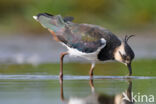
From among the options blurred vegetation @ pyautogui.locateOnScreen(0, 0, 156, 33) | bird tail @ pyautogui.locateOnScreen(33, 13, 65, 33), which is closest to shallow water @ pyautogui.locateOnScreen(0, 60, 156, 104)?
bird tail @ pyautogui.locateOnScreen(33, 13, 65, 33)

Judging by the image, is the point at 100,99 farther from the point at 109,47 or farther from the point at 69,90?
the point at 109,47

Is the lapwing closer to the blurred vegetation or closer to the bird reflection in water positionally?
the bird reflection in water

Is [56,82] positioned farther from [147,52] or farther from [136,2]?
[136,2]

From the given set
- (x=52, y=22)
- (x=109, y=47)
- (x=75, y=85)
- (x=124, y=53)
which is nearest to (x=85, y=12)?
(x=52, y=22)

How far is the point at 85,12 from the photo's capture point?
869 inches

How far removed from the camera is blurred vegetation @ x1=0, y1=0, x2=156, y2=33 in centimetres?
2170

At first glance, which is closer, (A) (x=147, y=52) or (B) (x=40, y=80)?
(B) (x=40, y=80)

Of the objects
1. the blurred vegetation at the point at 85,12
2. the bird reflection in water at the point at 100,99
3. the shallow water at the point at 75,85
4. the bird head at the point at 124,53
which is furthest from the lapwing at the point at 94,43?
the blurred vegetation at the point at 85,12

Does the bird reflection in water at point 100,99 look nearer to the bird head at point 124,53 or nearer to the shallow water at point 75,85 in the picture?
the shallow water at point 75,85

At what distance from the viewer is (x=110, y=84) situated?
12812 millimetres

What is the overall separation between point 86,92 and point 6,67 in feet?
15.8

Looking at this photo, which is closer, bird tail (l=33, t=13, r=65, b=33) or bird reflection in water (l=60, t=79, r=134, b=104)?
bird reflection in water (l=60, t=79, r=134, b=104)

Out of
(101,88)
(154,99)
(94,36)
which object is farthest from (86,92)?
(94,36)

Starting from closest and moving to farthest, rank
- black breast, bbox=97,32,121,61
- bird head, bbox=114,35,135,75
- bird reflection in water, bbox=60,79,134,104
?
1. bird reflection in water, bbox=60,79,134,104
2. bird head, bbox=114,35,135,75
3. black breast, bbox=97,32,121,61
